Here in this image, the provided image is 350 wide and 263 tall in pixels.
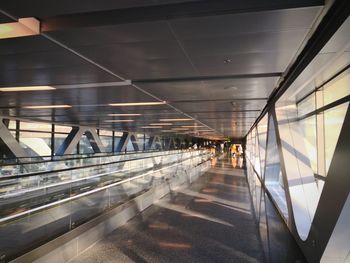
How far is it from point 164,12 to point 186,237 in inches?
150

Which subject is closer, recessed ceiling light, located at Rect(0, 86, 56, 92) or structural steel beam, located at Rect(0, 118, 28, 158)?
recessed ceiling light, located at Rect(0, 86, 56, 92)

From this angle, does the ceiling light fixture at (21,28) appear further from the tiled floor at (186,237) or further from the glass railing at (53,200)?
the tiled floor at (186,237)

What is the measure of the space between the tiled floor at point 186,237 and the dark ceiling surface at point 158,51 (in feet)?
9.17

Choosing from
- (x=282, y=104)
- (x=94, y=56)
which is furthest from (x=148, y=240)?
(x=282, y=104)

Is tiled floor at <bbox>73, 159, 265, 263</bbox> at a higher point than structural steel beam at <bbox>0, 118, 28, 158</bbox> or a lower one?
lower

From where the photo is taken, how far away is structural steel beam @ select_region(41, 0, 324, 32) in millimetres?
2662

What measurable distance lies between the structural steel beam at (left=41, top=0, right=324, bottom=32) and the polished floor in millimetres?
3084

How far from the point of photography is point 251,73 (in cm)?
516

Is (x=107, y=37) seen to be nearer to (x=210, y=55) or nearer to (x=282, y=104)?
(x=210, y=55)

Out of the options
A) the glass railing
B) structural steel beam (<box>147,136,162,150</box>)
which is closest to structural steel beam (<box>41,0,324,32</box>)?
the glass railing

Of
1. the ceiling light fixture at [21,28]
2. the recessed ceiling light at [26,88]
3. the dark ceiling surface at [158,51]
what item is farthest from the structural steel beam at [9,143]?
the ceiling light fixture at [21,28]

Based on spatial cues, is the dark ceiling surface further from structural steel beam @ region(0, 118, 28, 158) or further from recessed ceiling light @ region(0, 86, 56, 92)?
structural steel beam @ region(0, 118, 28, 158)

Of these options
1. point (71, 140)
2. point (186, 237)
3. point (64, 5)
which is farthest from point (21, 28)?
point (71, 140)

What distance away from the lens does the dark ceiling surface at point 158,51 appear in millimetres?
2828
